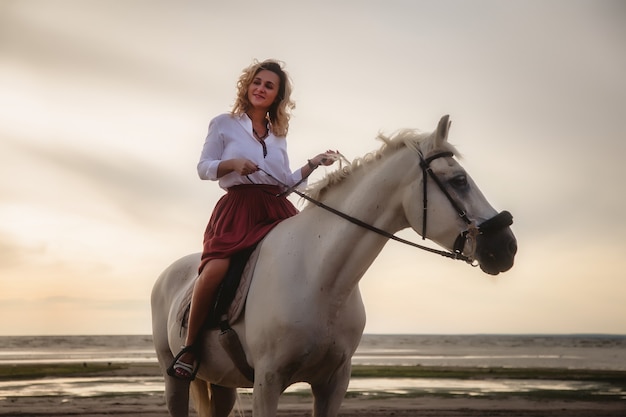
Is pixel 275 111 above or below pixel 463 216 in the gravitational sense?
above

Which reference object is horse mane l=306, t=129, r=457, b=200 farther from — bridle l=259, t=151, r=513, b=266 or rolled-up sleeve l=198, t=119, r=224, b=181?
rolled-up sleeve l=198, t=119, r=224, b=181

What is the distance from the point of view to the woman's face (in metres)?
5.57

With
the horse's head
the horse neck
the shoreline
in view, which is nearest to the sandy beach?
the shoreline

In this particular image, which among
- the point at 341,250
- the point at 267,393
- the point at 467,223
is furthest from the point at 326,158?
the point at 267,393

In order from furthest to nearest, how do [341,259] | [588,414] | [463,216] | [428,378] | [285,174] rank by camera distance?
[428,378] → [588,414] → [285,174] → [341,259] → [463,216]

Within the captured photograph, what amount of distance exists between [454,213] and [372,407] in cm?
1047

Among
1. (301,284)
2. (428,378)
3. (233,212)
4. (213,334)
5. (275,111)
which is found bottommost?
(428,378)

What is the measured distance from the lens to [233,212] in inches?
213

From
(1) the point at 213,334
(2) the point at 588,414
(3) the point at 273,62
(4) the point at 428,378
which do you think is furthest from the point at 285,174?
(4) the point at 428,378

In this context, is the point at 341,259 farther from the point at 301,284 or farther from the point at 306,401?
the point at 306,401

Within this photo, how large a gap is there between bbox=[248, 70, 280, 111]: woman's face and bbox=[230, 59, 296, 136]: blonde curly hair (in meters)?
0.04

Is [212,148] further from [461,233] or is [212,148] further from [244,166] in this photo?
A: [461,233]

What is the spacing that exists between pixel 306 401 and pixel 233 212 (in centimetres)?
1085

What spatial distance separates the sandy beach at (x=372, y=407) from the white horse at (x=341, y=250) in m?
8.08
